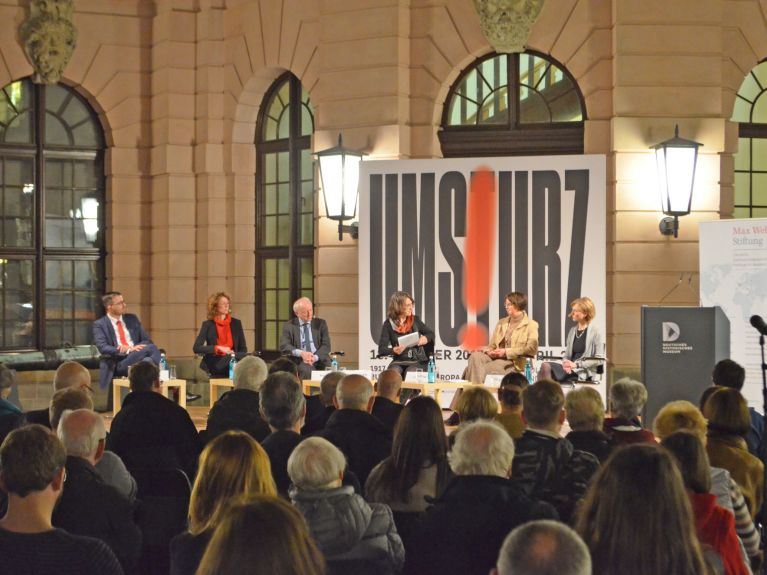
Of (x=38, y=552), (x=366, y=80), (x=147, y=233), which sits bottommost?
(x=38, y=552)

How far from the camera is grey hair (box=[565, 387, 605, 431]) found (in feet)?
17.4

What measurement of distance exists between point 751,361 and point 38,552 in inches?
337

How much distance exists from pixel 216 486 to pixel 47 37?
38.3 feet

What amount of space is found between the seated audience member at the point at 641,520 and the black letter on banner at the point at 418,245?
29.8 feet

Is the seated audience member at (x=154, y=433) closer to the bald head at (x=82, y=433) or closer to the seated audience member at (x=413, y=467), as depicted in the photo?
the bald head at (x=82, y=433)

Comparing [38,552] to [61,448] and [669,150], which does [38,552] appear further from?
[669,150]

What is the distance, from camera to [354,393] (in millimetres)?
5918

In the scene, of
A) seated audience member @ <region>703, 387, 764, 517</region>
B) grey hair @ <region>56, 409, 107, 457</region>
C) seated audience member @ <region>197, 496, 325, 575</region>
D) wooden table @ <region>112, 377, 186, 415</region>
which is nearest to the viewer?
seated audience member @ <region>197, 496, 325, 575</region>

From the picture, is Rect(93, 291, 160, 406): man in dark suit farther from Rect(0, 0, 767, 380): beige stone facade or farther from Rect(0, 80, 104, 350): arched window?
Rect(0, 80, 104, 350): arched window

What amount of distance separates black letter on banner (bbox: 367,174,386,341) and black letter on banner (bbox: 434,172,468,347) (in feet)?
1.92

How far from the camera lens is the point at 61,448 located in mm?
3396

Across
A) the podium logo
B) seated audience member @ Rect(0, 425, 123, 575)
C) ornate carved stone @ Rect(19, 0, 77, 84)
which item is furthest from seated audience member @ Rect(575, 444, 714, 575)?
ornate carved stone @ Rect(19, 0, 77, 84)

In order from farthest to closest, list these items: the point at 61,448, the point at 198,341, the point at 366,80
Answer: the point at 366,80 < the point at 198,341 < the point at 61,448

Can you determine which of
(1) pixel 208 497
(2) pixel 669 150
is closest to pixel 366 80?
(2) pixel 669 150
